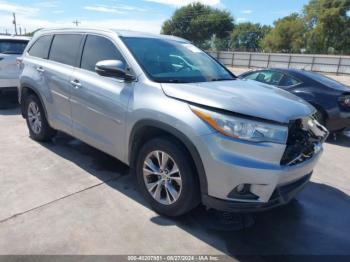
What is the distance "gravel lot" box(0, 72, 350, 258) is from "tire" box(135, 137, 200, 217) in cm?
19

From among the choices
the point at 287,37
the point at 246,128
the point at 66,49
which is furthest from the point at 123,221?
the point at 287,37

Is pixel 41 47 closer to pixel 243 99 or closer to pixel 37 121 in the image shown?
pixel 37 121

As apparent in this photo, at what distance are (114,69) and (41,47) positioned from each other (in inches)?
96.1

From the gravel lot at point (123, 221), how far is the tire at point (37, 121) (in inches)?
27.0

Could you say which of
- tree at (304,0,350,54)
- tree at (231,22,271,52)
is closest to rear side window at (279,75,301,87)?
tree at (304,0,350,54)

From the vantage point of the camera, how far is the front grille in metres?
3.03

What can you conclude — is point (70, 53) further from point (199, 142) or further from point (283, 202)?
point (283, 202)

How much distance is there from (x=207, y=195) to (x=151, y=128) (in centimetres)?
90

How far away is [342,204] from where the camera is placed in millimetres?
4016

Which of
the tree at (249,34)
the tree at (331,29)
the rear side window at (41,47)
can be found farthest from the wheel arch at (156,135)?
the tree at (249,34)

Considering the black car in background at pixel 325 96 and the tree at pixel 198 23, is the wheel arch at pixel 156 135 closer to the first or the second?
the black car in background at pixel 325 96

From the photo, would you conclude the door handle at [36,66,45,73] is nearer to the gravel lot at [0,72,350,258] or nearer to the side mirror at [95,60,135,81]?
the gravel lot at [0,72,350,258]

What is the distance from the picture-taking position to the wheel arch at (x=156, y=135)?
2.94m

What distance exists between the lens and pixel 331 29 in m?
57.0
